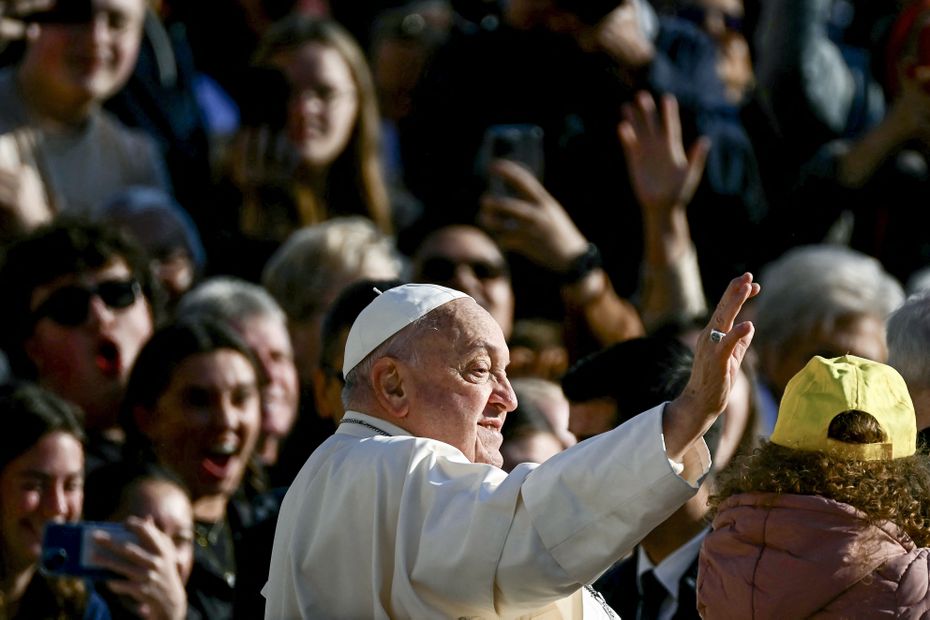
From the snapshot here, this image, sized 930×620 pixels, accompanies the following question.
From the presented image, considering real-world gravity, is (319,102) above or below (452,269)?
above

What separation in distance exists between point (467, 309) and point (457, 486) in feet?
1.56

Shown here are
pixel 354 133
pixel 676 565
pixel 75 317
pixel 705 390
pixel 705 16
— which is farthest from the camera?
pixel 705 16

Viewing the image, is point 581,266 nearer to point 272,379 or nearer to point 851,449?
point 272,379

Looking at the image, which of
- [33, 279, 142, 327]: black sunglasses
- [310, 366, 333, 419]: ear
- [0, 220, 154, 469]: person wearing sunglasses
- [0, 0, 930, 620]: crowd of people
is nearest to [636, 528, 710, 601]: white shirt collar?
[0, 0, 930, 620]: crowd of people

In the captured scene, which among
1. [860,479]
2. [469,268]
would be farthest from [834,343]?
[860,479]

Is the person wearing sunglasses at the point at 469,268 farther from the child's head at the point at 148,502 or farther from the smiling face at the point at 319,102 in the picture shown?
the child's head at the point at 148,502

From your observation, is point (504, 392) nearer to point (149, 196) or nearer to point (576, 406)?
point (576, 406)

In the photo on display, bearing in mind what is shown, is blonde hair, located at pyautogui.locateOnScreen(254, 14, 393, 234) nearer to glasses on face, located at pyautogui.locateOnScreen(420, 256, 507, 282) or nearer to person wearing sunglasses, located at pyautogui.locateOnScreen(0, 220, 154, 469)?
glasses on face, located at pyautogui.locateOnScreen(420, 256, 507, 282)

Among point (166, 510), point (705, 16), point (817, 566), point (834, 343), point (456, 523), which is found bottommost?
point (834, 343)

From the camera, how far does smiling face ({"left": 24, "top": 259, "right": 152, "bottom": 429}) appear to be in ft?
21.6

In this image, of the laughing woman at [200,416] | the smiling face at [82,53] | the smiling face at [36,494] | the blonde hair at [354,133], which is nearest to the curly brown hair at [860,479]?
the smiling face at [36,494]

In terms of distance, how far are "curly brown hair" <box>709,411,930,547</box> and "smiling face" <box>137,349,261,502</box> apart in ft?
9.09

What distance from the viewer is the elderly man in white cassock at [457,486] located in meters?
3.54

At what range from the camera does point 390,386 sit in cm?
406
